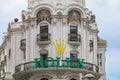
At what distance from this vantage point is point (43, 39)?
68875mm

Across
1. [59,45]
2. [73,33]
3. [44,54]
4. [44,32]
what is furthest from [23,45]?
[73,33]

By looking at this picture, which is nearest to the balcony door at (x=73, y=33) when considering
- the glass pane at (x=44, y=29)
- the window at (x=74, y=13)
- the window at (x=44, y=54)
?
the window at (x=74, y=13)

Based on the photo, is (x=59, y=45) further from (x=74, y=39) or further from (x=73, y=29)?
(x=73, y=29)

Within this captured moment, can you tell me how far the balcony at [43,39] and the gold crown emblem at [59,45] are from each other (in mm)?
972

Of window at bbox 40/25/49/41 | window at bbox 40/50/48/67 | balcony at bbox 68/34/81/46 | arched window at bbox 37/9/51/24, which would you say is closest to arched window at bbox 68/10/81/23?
balcony at bbox 68/34/81/46

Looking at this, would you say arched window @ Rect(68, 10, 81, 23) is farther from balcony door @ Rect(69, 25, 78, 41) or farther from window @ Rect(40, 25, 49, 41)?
window @ Rect(40, 25, 49, 41)

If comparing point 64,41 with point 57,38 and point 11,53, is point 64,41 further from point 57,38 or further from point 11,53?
point 11,53

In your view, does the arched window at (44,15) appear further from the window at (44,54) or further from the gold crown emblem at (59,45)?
the window at (44,54)

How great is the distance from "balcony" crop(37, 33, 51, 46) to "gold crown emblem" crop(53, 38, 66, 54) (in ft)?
3.19

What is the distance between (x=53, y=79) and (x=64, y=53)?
4533 millimetres

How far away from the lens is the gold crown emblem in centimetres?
6825

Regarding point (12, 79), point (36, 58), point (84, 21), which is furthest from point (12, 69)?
point (84, 21)

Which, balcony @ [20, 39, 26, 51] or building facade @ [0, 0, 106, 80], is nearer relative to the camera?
building facade @ [0, 0, 106, 80]

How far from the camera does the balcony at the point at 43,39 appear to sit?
68375 millimetres
